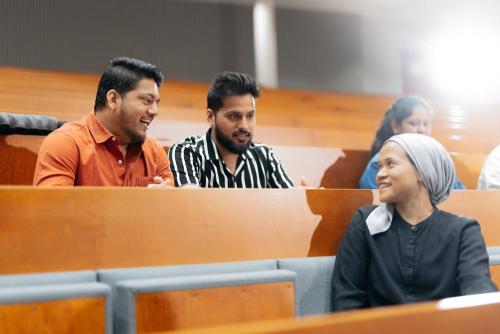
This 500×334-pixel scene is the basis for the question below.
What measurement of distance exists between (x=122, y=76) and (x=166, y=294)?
278 millimetres

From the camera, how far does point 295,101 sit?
3.83 feet

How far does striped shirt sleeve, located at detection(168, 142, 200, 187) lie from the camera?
0.55m

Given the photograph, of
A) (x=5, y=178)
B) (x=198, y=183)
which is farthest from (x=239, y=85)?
(x=5, y=178)

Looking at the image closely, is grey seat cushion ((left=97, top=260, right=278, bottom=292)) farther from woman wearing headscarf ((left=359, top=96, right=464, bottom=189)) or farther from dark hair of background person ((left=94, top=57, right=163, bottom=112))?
woman wearing headscarf ((left=359, top=96, right=464, bottom=189))

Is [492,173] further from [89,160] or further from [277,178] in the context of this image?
[89,160]

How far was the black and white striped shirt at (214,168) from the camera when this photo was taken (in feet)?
1.83

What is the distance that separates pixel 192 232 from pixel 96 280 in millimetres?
67

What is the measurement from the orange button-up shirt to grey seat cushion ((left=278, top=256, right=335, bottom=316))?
0.18 metres

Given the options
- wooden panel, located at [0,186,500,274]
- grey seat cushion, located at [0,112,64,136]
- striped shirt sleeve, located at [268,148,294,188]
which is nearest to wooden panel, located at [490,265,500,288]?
wooden panel, located at [0,186,500,274]

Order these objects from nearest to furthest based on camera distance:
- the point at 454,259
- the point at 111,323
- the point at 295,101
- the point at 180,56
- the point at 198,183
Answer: the point at 111,323
the point at 454,259
the point at 198,183
the point at 295,101
the point at 180,56

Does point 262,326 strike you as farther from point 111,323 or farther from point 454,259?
point 454,259

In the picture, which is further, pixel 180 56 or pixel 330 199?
pixel 180 56

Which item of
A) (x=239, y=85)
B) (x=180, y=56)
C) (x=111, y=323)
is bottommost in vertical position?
(x=111, y=323)

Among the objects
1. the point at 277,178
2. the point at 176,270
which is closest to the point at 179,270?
the point at 176,270
